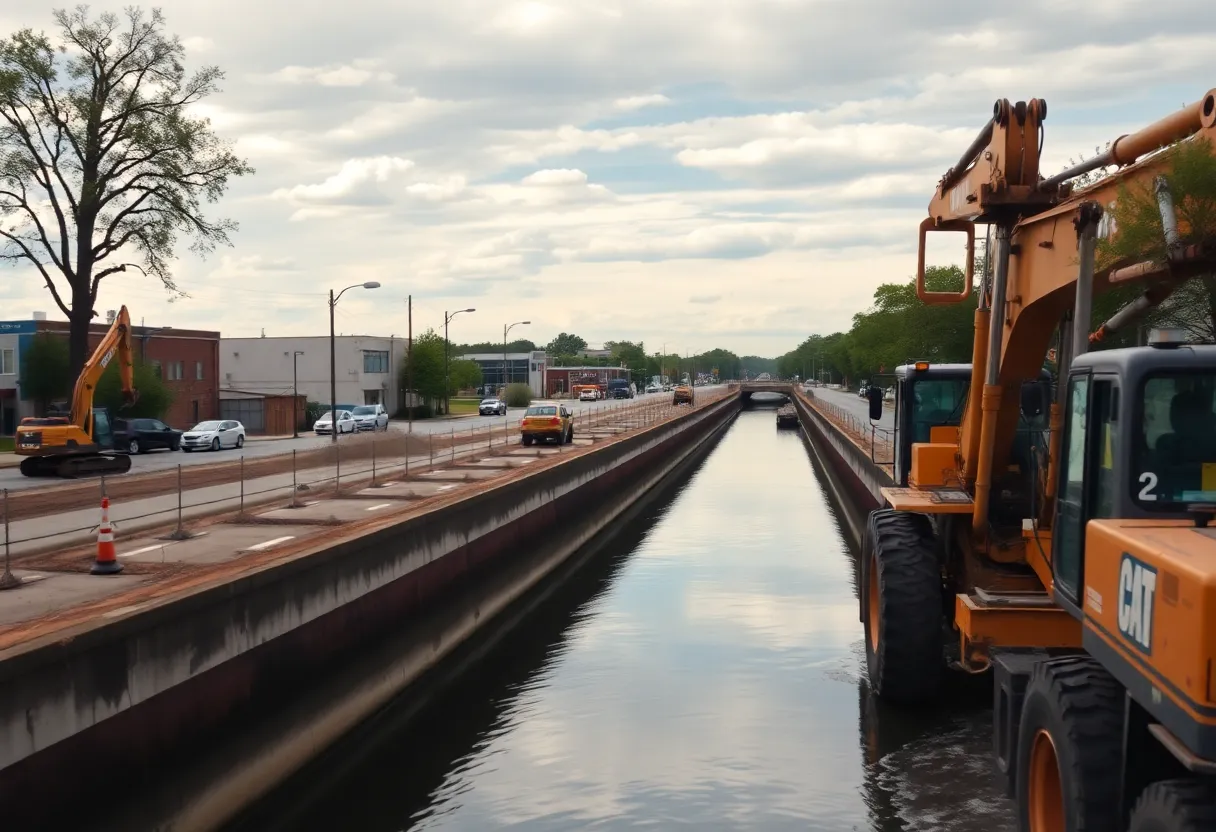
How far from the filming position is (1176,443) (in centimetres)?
651

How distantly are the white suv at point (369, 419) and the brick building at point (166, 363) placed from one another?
10.4 meters

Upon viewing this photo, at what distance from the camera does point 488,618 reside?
76.2 feet

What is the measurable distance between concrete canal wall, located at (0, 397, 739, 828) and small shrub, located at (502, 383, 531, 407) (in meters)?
99.5

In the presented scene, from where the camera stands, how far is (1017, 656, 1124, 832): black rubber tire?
231 inches

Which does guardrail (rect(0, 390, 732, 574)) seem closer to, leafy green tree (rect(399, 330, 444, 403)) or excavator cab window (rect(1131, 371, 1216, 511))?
excavator cab window (rect(1131, 371, 1216, 511))

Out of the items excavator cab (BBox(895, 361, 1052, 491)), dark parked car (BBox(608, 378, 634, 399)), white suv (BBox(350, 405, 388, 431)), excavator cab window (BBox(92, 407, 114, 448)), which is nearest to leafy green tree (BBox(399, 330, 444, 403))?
white suv (BBox(350, 405, 388, 431))

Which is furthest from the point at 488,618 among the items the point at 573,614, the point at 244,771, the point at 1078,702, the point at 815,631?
the point at 1078,702

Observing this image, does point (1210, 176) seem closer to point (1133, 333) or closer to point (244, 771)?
point (244, 771)

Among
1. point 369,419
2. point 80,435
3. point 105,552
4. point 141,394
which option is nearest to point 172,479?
point 80,435

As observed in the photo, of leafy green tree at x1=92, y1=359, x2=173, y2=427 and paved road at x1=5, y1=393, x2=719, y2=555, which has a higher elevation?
leafy green tree at x1=92, y1=359, x2=173, y2=427

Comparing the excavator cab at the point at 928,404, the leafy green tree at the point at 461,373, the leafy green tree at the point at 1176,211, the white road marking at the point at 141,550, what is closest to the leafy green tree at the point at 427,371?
the leafy green tree at the point at 461,373

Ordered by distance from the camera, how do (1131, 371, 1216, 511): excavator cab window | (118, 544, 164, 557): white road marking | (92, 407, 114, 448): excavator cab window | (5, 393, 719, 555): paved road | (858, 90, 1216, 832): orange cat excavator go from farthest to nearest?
(92, 407, 114, 448): excavator cab window → (5, 393, 719, 555): paved road → (118, 544, 164, 557): white road marking → (1131, 371, 1216, 511): excavator cab window → (858, 90, 1216, 832): orange cat excavator

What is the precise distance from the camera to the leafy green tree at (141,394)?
57.7 meters

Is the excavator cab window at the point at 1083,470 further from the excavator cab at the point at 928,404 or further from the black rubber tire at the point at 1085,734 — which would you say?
the excavator cab at the point at 928,404
